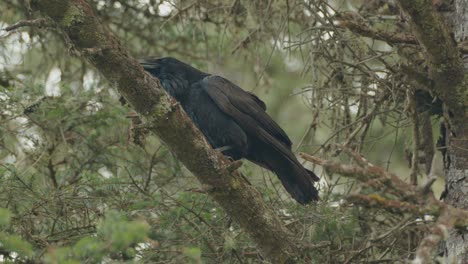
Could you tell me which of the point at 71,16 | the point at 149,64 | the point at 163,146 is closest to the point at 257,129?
the point at 163,146

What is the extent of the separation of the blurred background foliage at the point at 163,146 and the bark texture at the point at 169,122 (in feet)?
0.62

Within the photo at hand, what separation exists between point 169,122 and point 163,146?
2047 millimetres

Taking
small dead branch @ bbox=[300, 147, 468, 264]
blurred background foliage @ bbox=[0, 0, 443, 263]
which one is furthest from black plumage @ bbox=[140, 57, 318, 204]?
small dead branch @ bbox=[300, 147, 468, 264]

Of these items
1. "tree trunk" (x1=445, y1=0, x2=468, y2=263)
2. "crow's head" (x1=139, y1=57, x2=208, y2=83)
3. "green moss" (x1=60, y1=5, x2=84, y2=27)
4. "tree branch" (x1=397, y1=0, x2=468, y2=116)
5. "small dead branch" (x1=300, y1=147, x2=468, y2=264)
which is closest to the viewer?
"small dead branch" (x1=300, y1=147, x2=468, y2=264)

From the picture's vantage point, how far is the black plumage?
6480mm

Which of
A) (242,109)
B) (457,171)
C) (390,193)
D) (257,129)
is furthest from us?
(242,109)

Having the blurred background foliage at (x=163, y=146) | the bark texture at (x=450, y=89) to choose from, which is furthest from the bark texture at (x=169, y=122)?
the bark texture at (x=450, y=89)

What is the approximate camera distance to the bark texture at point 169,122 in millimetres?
4547

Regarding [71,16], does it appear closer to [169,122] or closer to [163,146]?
[169,122]

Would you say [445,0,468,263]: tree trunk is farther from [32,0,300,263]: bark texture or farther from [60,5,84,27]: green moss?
[60,5,84,27]: green moss

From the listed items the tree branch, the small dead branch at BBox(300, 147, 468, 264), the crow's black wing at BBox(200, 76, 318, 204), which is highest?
the crow's black wing at BBox(200, 76, 318, 204)

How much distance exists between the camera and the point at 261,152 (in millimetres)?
6602

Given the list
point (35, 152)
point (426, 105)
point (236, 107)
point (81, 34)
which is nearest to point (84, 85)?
point (35, 152)

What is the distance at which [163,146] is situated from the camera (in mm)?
6723
